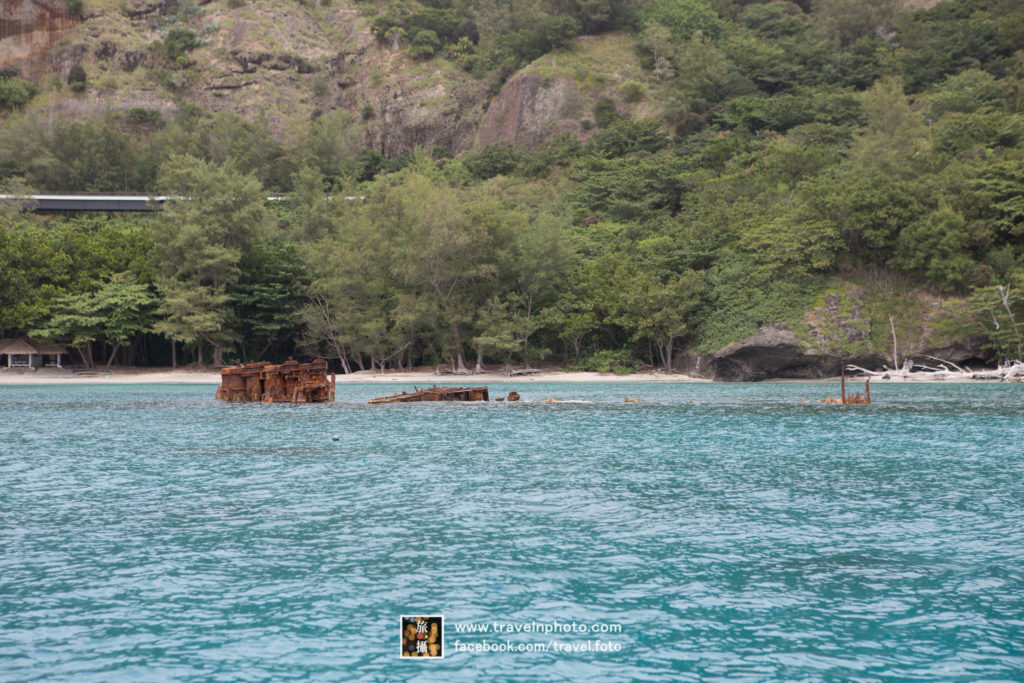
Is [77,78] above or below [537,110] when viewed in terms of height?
above

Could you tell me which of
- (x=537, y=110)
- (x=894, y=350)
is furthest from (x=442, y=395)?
(x=537, y=110)

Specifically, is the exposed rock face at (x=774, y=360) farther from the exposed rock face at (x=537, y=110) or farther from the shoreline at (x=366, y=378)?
the exposed rock face at (x=537, y=110)

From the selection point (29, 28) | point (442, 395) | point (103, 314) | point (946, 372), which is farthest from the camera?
point (29, 28)

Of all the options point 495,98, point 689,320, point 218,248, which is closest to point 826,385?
point 689,320

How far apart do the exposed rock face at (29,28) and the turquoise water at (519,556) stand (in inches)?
4613

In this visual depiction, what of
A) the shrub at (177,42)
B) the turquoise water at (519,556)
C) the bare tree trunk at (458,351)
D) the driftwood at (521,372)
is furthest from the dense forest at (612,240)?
the shrub at (177,42)

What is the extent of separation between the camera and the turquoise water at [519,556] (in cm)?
688

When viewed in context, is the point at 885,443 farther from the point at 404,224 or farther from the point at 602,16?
the point at 602,16

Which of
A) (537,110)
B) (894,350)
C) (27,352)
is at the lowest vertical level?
(894,350)

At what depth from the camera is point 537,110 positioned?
94062 mm

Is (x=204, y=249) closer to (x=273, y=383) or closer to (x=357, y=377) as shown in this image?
(x=357, y=377)

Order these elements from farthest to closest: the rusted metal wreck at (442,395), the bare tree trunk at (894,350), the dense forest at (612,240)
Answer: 1. the dense forest at (612,240)
2. the bare tree trunk at (894,350)
3. the rusted metal wreck at (442,395)

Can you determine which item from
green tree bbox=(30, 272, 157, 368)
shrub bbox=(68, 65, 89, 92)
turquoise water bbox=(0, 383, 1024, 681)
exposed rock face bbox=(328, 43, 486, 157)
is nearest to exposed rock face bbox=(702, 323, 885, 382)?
turquoise water bbox=(0, 383, 1024, 681)
